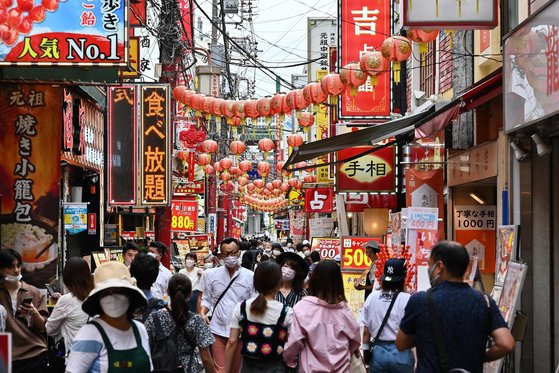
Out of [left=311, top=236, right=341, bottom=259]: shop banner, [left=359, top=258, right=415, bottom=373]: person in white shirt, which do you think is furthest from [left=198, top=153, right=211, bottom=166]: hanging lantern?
[left=359, top=258, right=415, bottom=373]: person in white shirt

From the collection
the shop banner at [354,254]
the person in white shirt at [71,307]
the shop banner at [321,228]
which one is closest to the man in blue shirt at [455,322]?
the person in white shirt at [71,307]

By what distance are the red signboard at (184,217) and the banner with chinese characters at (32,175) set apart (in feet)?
62.5

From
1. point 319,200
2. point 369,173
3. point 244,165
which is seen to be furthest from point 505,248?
point 244,165

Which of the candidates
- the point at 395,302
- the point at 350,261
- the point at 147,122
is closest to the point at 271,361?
the point at 395,302

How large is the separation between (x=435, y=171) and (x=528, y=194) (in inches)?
232

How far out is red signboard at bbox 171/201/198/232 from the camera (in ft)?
118

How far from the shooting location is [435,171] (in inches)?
712

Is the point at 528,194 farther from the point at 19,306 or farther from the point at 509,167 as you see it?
the point at 19,306

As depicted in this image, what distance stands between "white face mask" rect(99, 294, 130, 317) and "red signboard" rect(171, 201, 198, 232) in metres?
29.8

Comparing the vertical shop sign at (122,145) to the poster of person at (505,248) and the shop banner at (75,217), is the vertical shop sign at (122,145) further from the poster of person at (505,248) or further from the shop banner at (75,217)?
the poster of person at (505,248)

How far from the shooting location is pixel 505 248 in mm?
11102

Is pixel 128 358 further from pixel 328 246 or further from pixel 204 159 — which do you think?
pixel 204 159

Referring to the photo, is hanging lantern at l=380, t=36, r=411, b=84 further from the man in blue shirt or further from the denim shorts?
the man in blue shirt

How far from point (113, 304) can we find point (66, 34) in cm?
821
